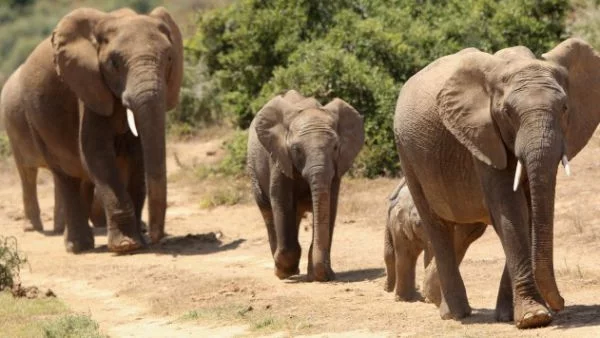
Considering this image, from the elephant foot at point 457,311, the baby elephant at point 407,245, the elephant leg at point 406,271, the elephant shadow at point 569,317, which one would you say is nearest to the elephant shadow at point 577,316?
the elephant shadow at point 569,317

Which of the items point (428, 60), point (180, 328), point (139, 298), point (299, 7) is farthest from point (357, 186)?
point (180, 328)

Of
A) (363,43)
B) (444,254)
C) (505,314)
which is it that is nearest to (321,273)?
(444,254)

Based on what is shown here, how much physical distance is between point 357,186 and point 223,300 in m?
6.26

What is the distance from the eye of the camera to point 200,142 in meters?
23.8

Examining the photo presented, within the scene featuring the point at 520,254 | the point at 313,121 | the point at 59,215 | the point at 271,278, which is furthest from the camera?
the point at 59,215

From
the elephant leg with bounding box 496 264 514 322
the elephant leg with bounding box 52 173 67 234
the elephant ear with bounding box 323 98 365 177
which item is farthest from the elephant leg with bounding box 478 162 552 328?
the elephant leg with bounding box 52 173 67 234

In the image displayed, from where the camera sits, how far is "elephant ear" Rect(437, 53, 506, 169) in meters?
9.22

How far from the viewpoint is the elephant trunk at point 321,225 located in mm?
12680

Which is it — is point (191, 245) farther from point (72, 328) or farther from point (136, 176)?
point (72, 328)

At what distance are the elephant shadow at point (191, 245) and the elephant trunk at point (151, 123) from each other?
507 mm

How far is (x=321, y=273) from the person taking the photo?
12719mm

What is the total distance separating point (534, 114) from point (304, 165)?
14.5ft

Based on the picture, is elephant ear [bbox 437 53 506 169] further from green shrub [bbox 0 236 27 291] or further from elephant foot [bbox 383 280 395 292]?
green shrub [bbox 0 236 27 291]

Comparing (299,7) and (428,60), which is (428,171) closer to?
(428,60)
